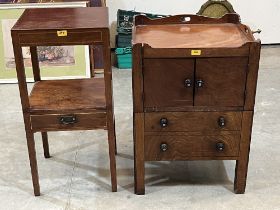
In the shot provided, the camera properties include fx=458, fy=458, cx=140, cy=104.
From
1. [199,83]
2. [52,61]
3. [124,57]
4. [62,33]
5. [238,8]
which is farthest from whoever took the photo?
[238,8]

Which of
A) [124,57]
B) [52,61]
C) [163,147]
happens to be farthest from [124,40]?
[163,147]

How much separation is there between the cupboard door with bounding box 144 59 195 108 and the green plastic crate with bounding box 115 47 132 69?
6.23 feet

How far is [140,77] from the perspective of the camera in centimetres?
220

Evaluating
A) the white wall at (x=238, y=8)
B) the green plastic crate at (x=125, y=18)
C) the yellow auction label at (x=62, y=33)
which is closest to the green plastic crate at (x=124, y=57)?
the green plastic crate at (x=125, y=18)

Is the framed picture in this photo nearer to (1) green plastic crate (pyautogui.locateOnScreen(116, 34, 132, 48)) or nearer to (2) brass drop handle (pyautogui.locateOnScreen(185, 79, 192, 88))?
(1) green plastic crate (pyautogui.locateOnScreen(116, 34, 132, 48))

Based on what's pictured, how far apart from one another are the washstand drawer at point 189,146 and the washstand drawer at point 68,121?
266 millimetres

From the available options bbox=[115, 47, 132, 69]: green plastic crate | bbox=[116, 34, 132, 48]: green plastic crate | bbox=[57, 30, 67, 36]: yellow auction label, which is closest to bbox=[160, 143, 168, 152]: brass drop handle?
bbox=[57, 30, 67, 36]: yellow auction label

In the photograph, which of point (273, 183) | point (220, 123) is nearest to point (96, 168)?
point (220, 123)

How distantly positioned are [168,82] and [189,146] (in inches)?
15.1

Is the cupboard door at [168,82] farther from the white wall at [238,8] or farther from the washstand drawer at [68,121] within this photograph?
the white wall at [238,8]

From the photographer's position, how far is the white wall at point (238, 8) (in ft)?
14.4

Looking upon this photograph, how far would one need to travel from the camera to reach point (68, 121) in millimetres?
2295

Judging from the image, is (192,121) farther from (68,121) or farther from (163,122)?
(68,121)

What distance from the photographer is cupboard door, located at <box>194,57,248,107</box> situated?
7.12 feet
